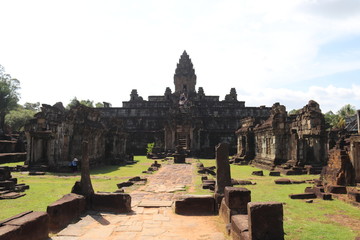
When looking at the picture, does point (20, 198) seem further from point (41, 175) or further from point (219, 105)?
point (219, 105)

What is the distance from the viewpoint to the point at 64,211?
238 inches

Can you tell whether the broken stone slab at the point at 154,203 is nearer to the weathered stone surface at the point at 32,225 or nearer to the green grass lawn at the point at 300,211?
the green grass lawn at the point at 300,211

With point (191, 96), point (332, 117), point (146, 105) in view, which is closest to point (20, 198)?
point (146, 105)

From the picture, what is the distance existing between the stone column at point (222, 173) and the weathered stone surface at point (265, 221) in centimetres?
315

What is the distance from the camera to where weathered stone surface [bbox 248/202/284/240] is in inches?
169

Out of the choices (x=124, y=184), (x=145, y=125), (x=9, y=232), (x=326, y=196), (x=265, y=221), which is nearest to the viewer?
(x=9, y=232)

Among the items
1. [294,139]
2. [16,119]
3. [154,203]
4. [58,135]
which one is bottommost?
[154,203]

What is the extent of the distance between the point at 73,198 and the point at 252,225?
14.6ft

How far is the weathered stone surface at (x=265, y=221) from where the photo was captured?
430 centimetres

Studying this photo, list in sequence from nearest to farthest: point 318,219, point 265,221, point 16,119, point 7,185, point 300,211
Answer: point 265,221, point 318,219, point 300,211, point 7,185, point 16,119

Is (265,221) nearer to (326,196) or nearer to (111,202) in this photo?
(111,202)

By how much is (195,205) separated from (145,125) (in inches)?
1408

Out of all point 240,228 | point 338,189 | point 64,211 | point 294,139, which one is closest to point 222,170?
point 240,228

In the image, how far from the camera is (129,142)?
1596 inches
